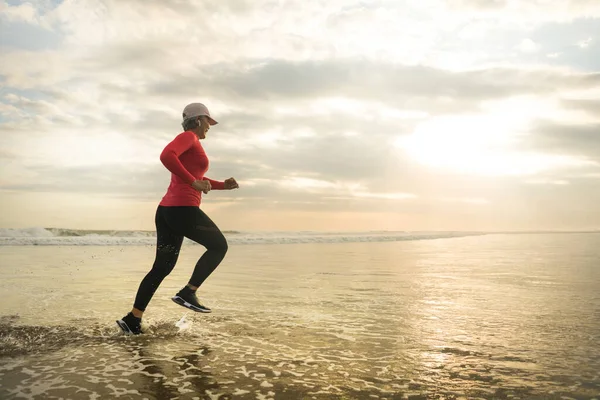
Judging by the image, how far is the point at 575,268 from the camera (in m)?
11.6

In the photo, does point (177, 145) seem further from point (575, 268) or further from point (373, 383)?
point (575, 268)

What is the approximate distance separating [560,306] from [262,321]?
3.76 m

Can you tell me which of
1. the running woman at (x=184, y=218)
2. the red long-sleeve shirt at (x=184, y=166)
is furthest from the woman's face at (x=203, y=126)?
the red long-sleeve shirt at (x=184, y=166)

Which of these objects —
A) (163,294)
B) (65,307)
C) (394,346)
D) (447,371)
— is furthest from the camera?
(163,294)

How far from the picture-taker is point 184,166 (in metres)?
5.37

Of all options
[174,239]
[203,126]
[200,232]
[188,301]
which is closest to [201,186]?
[200,232]

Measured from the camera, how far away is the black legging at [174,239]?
17.2ft

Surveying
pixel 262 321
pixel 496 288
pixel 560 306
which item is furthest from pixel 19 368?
pixel 496 288

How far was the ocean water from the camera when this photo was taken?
11.1ft

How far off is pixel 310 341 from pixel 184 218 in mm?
1751

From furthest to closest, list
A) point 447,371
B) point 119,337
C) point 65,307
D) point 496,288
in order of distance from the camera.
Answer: point 496,288
point 65,307
point 119,337
point 447,371

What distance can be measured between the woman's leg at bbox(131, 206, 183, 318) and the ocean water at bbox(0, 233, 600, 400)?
0.38m

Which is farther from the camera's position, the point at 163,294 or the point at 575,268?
the point at 575,268

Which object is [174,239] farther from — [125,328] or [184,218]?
[125,328]
